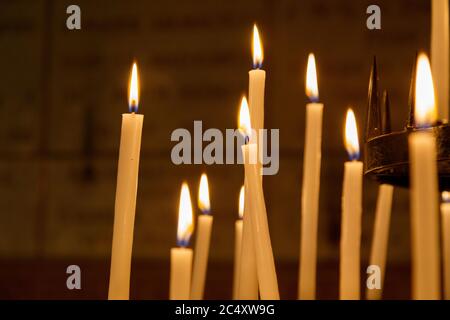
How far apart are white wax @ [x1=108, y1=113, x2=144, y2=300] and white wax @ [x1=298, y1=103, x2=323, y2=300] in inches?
Result: 6.7

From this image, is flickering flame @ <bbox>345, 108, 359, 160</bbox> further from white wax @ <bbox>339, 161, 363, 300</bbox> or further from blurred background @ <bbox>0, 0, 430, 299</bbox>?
blurred background @ <bbox>0, 0, 430, 299</bbox>

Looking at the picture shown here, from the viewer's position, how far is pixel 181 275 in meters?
0.50

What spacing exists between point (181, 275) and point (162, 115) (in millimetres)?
→ 1171

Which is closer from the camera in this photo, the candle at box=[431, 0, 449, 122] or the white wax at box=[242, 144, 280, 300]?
the white wax at box=[242, 144, 280, 300]

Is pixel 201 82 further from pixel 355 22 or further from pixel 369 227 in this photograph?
pixel 369 227

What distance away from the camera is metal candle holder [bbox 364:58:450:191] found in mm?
462

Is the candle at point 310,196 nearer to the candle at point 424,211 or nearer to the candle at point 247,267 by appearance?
the candle at point 247,267

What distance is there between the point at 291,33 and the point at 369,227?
1.57ft

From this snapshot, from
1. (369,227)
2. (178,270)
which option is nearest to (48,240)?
(369,227)

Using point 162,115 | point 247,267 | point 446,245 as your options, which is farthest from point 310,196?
point 162,115

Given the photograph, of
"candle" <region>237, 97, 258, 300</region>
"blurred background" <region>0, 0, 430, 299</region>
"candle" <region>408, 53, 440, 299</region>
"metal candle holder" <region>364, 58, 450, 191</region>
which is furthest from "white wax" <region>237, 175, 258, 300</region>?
"blurred background" <region>0, 0, 430, 299</region>

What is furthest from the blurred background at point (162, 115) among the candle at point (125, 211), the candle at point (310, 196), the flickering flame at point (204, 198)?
the candle at point (125, 211)

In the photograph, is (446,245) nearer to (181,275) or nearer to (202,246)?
(202,246)

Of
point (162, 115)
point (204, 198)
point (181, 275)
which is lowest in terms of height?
point (181, 275)
